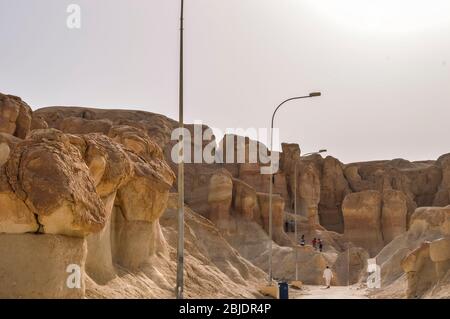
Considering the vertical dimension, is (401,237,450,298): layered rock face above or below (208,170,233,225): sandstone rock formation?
below

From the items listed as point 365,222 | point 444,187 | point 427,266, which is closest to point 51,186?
point 427,266

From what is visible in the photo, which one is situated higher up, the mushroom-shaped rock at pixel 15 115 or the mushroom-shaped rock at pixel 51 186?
the mushroom-shaped rock at pixel 15 115

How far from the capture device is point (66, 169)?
14477mm

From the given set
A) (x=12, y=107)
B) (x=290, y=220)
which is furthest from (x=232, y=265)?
(x=290, y=220)

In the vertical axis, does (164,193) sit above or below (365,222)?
above

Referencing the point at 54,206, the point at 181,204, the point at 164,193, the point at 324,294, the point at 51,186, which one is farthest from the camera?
the point at 324,294

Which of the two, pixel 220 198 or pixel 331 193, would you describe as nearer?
pixel 220 198

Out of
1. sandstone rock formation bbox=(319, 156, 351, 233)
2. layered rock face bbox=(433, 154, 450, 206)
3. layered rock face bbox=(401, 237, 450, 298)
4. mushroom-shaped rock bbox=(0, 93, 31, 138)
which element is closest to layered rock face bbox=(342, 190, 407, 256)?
layered rock face bbox=(433, 154, 450, 206)

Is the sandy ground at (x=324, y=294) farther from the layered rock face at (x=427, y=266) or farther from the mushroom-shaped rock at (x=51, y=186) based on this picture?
the mushroom-shaped rock at (x=51, y=186)

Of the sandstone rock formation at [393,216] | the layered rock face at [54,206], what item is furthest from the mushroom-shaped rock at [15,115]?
the sandstone rock formation at [393,216]

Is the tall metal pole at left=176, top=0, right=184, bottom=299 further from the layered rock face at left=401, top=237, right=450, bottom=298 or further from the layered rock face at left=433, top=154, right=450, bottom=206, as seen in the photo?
the layered rock face at left=433, top=154, right=450, bottom=206

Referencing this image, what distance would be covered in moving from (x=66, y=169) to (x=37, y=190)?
1.04 m

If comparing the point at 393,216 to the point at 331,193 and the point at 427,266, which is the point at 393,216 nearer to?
the point at 331,193

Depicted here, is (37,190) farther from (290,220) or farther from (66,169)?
(290,220)
